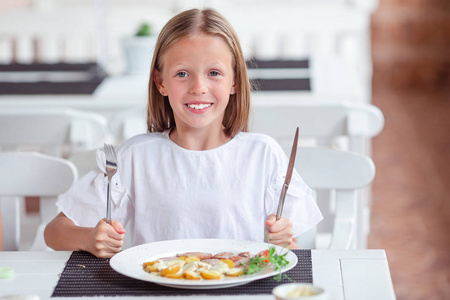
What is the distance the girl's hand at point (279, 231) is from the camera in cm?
142

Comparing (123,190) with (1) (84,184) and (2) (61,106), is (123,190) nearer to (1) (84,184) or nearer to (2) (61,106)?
(1) (84,184)

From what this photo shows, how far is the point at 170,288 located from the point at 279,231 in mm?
298

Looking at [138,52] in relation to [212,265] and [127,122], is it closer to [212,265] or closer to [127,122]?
[127,122]

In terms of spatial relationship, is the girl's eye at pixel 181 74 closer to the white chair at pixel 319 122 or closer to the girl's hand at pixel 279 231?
the girl's hand at pixel 279 231

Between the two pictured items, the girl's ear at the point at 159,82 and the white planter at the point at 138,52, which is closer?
the girl's ear at the point at 159,82

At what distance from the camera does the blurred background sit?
321cm

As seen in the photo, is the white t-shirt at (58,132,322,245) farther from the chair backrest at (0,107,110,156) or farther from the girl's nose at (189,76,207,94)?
the chair backrest at (0,107,110,156)

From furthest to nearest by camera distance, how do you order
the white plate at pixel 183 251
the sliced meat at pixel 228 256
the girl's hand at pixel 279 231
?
the girl's hand at pixel 279 231 → the sliced meat at pixel 228 256 → the white plate at pixel 183 251

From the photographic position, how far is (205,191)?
1.60 meters

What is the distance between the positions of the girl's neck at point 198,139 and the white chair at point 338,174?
0.26 m

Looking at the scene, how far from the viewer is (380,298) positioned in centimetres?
117

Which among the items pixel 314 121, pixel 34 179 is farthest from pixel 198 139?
pixel 314 121

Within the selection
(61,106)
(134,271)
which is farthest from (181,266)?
(61,106)

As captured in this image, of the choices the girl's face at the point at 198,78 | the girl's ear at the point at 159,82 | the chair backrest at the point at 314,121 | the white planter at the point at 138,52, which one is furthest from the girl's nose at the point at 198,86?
the white planter at the point at 138,52
